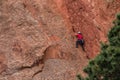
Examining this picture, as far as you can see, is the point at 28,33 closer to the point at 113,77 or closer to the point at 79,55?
the point at 79,55

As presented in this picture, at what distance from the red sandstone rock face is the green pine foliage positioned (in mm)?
9137

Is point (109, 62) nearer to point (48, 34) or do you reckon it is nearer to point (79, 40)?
point (79, 40)

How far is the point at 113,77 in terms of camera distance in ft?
60.7

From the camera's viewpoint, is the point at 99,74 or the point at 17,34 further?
the point at 17,34

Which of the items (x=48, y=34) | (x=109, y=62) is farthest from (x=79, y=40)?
(x=109, y=62)

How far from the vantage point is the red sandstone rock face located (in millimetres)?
29344

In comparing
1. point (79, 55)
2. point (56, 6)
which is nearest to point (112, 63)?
point (79, 55)

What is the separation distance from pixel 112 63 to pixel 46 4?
1561 centimetres

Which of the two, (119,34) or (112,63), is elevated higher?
(119,34)

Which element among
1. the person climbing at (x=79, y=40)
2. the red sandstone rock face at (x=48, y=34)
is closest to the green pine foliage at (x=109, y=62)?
the red sandstone rock face at (x=48, y=34)

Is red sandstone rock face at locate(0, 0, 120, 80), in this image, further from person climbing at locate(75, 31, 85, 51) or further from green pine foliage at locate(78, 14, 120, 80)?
green pine foliage at locate(78, 14, 120, 80)

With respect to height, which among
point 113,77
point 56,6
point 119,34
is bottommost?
point 113,77

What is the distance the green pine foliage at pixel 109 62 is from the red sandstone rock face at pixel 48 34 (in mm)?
9137

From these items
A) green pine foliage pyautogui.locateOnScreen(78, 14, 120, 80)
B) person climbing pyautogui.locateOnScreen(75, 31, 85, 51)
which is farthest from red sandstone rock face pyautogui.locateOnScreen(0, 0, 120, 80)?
green pine foliage pyautogui.locateOnScreen(78, 14, 120, 80)
